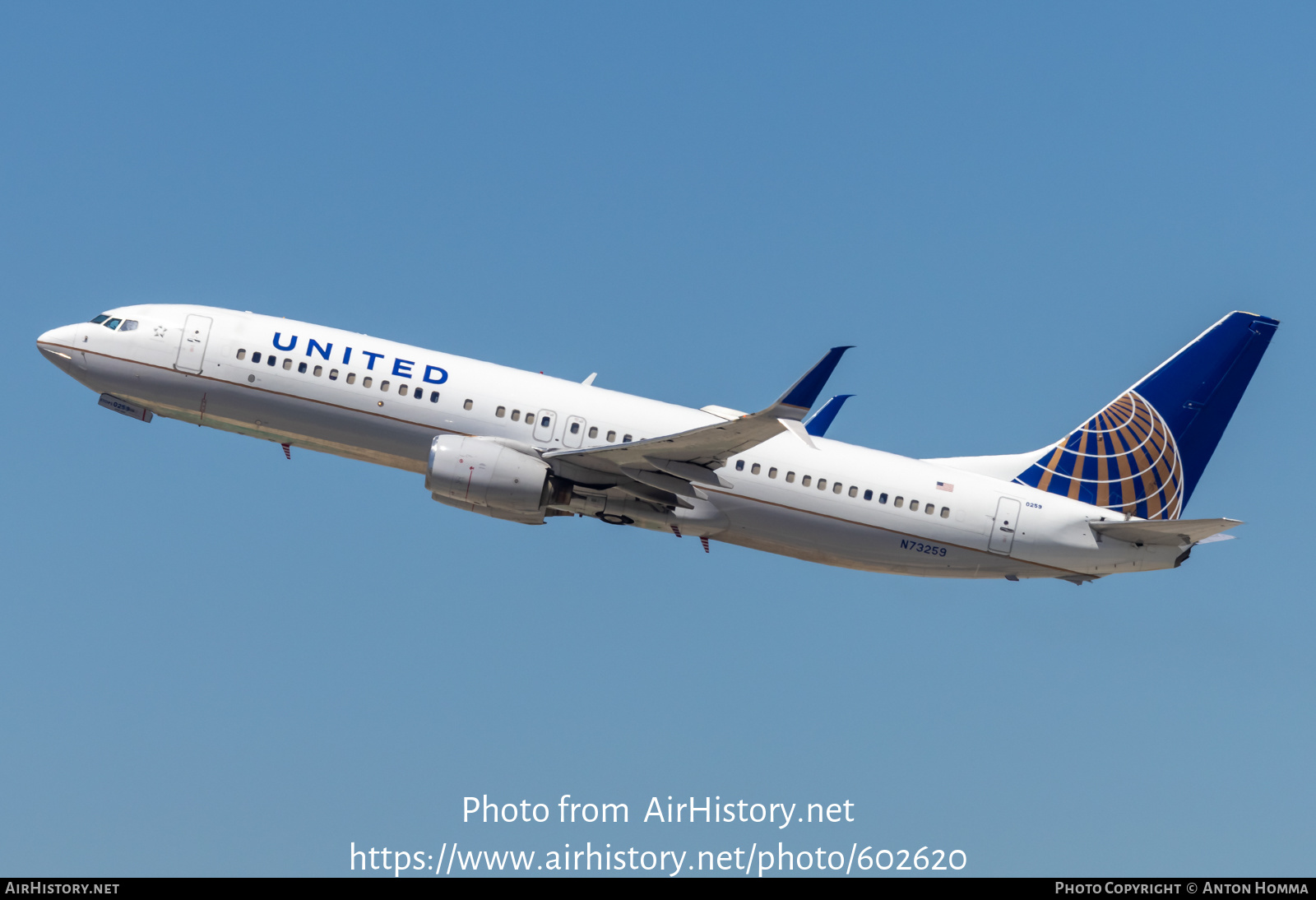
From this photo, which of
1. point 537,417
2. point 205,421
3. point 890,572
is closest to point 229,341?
point 205,421

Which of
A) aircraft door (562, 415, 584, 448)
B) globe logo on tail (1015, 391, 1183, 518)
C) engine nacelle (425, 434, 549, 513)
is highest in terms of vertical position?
globe logo on tail (1015, 391, 1183, 518)

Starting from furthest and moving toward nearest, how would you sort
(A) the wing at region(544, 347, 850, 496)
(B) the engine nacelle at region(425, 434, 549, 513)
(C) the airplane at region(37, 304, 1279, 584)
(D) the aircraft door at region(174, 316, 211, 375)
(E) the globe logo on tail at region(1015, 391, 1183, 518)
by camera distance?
(E) the globe logo on tail at region(1015, 391, 1183, 518)
(D) the aircraft door at region(174, 316, 211, 375)
(C) the airplane at region(37, 304, 1279, 584)
(B) the engine nacelle at region(425, 434, 549, 513)
(A) the wing at region(544, 347, 850, 496)

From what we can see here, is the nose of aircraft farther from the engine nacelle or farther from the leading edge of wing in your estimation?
the leading edge of wing

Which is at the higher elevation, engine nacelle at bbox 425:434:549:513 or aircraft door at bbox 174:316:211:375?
aircraft door at bbox 174:316:211:375

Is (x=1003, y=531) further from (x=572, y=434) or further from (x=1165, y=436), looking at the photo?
(x=572, y=434)

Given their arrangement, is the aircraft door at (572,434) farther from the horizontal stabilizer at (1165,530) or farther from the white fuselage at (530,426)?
the horizontal stabilizer at (1165,530)

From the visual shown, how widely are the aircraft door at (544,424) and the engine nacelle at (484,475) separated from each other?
43.8 inches

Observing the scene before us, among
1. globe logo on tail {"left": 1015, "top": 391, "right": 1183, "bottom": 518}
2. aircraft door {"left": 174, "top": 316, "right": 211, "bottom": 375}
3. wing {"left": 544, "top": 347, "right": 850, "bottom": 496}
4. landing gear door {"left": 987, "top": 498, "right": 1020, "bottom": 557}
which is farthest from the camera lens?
globe logo on tail {"left": 1015, "top": 391, "right": 1183, "bottom": 518}

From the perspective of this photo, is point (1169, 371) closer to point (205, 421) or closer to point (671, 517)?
point (671, 517)

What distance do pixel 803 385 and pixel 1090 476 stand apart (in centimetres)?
1482

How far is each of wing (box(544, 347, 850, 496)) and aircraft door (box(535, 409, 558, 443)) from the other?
532 mm

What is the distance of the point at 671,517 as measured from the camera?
4097cm

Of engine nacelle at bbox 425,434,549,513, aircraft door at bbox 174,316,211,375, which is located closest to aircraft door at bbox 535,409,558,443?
engine nacelle at bbox 425,434,549,513

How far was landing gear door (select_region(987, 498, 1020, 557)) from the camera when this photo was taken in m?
42.0
